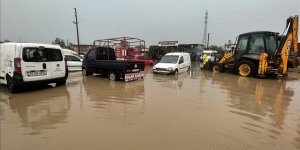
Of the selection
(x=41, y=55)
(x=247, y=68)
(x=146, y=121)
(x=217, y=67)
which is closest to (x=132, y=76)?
(x=41, y=55)

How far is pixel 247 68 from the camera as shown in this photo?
486 inches

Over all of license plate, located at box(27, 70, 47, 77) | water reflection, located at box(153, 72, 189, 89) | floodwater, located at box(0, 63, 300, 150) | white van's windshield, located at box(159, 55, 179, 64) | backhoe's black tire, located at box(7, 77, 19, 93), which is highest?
white van's windshield, located at box(159, 55, 179, 64)

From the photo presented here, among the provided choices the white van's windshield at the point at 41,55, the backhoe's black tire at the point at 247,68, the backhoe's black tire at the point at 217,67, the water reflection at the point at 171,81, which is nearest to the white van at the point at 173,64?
the water reflection at the point at 171,81

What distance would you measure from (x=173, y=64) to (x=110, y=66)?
5.11m

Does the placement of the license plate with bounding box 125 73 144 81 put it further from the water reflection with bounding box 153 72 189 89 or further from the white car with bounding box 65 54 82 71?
the white car with bounding box 65 54 82 71

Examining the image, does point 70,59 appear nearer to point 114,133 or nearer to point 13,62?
point 13,62

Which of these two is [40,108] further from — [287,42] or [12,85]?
[287,42]

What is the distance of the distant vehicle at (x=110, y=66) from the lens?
9.51m

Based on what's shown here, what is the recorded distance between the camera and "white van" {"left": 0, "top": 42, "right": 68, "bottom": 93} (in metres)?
6.48

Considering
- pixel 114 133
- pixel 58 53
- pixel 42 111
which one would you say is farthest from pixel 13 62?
pixel 114 133

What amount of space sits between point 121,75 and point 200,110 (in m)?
5.25

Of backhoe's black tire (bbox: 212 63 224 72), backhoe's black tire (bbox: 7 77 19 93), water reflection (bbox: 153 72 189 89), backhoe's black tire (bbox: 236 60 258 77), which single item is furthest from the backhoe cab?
backhoe's black tire (bbox: 7 77 19 93)

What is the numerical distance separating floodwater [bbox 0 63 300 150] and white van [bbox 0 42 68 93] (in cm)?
51

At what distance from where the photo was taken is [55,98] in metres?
6.34
